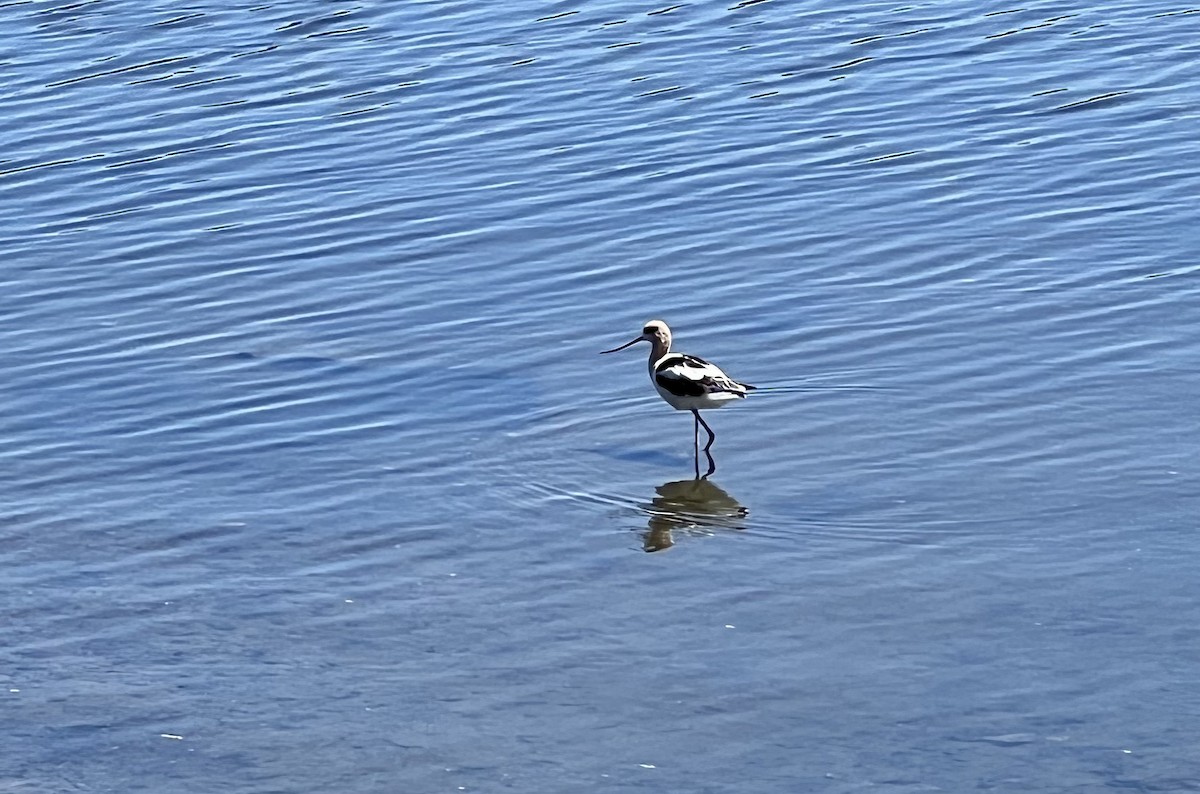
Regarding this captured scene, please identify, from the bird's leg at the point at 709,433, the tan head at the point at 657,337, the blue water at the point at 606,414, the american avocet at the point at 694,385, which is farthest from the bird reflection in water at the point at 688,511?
the tan head at the point at 657,337

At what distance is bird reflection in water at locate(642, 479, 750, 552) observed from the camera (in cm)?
1263

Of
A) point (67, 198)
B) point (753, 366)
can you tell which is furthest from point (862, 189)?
point (67, 198)

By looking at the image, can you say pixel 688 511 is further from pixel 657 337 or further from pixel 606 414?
pixel 657 337

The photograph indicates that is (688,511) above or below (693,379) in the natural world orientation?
below

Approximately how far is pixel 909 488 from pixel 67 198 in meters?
11.0

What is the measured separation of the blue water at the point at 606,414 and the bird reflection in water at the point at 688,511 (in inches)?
1.6

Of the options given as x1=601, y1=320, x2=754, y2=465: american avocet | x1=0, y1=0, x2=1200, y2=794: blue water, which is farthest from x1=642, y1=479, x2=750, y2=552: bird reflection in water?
x1=601, y1=320, x2=754, y2=465: american avocet

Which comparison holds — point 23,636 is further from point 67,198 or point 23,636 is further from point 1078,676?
point 67,198

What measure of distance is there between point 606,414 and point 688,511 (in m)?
1.96

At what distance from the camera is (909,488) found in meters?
12.9

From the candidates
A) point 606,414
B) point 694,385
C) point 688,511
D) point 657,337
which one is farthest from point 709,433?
point 688,511

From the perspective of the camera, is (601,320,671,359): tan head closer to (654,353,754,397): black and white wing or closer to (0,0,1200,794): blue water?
(0,0,1200,794): blue water

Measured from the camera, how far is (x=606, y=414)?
1479cm

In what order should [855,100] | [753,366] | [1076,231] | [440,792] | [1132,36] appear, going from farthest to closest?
[1132,36], [855,100], [1076,231], [753,366], [440,792]
